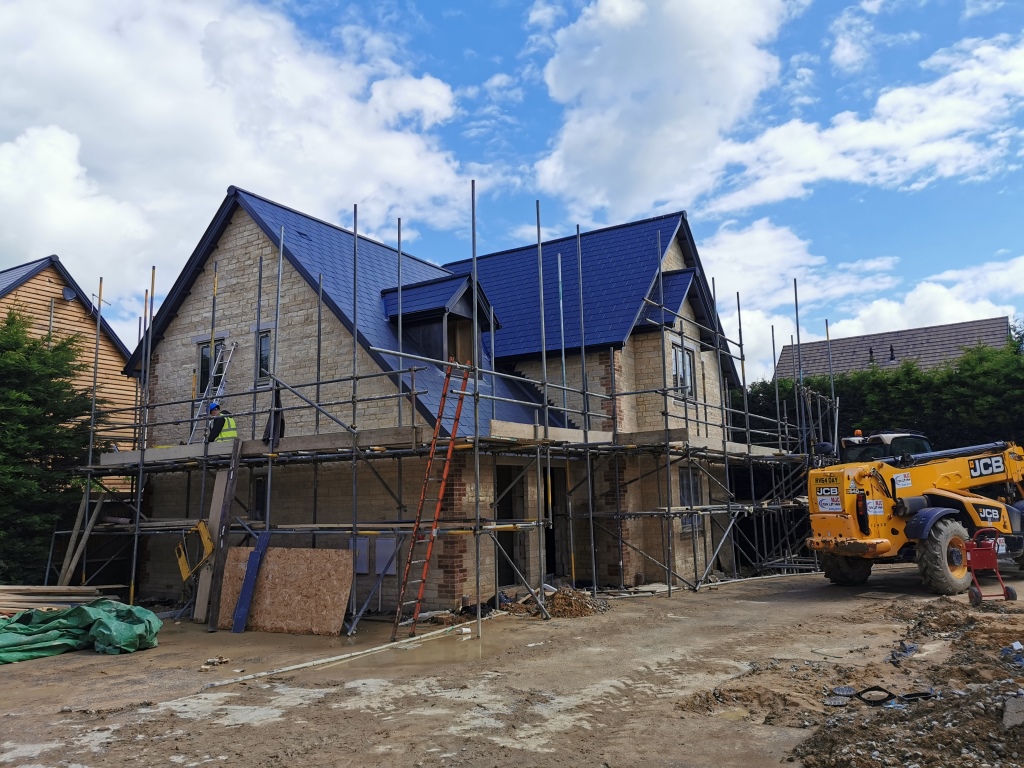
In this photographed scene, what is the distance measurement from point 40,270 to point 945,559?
834 inches

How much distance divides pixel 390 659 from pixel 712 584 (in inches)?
324

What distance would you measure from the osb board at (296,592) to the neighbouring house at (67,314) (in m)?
9.28

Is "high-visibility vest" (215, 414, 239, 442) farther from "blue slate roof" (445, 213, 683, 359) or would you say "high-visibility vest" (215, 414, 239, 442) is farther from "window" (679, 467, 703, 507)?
"window" (679, 467, 703, 507)

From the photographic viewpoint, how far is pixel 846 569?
13867 millimetres

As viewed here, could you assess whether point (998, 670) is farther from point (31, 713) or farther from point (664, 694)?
point (31, 713)

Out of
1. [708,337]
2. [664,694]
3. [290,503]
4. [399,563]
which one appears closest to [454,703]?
[664,694]

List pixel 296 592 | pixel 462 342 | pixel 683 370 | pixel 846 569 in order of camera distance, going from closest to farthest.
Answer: pixel 296 592
pixel 846 569
pixel 462 342
pixel 683 370

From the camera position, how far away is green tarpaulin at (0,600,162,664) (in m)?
10.1

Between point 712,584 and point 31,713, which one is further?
point 712,584

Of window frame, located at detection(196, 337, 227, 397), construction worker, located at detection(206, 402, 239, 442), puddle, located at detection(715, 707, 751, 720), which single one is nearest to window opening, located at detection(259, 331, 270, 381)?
window frame, located at detection(196, 337, 227, 397)

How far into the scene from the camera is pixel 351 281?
15180 mm

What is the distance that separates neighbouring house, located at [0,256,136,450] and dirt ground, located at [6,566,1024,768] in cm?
1174

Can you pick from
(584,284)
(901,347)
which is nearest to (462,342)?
(584,284)

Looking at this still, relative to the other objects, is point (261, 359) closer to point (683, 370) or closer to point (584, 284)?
point (584, 284)
